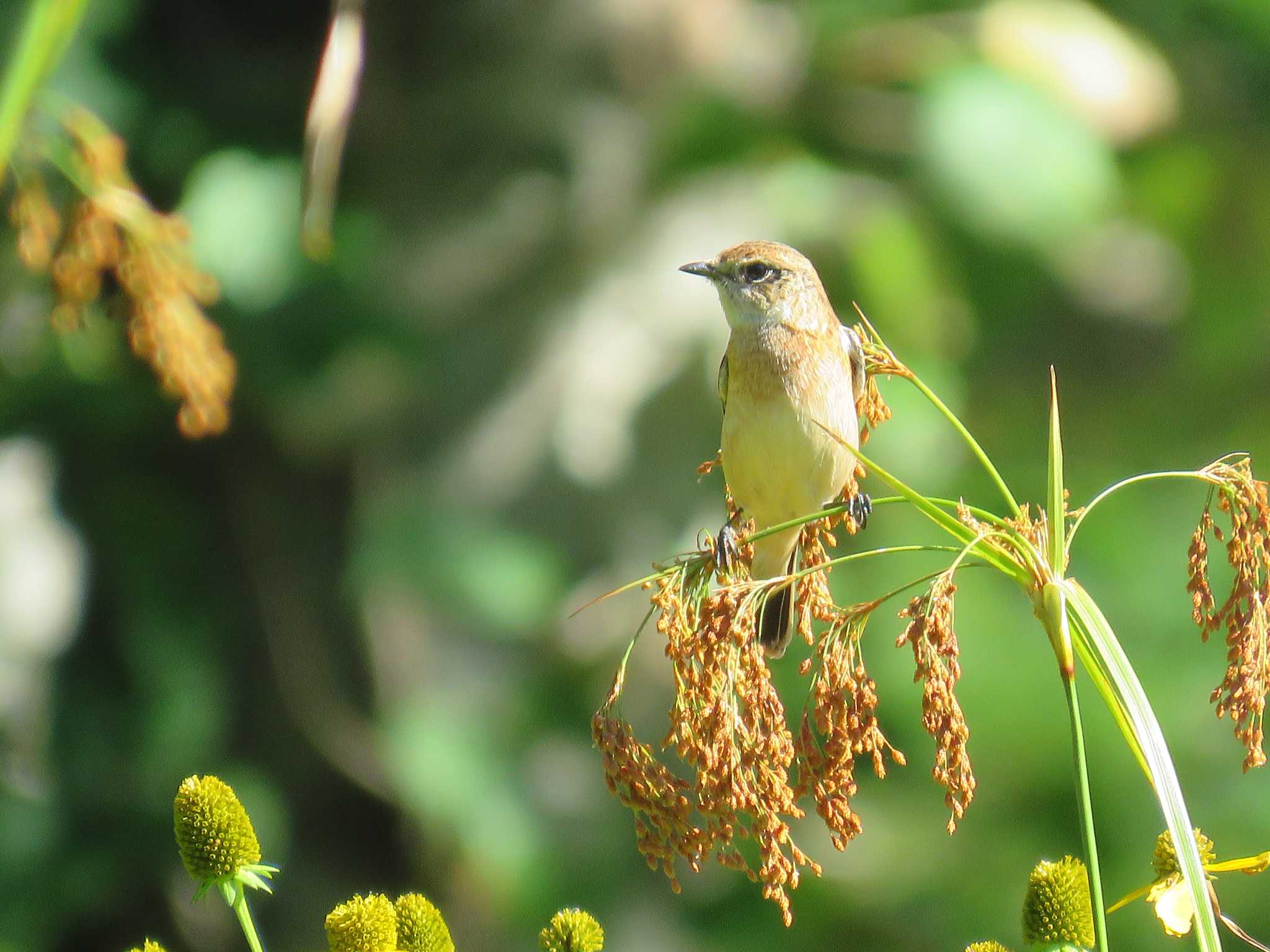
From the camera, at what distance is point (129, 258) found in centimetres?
204

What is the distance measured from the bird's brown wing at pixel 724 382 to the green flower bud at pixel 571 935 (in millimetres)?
1470

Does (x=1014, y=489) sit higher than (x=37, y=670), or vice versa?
(x=1014, y=489)

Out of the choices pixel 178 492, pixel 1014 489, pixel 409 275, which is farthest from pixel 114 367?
pixel 1014 489

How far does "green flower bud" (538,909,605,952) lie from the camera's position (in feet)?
4.27

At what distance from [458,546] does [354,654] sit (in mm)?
894

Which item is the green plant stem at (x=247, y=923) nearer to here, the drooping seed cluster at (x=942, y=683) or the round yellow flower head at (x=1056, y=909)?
the drooping seed cluster at (x=942, y=683)

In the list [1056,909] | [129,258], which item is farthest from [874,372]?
[129,258]

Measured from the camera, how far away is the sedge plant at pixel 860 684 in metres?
1.28

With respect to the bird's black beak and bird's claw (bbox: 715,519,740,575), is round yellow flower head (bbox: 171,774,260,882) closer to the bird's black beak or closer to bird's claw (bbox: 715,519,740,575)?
bird's claw (bbox: 715,519,740,575)

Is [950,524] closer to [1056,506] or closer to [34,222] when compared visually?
[1056,506]

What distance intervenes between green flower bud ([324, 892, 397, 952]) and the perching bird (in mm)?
1083

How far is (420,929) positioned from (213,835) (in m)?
0.23

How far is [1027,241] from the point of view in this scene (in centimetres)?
562

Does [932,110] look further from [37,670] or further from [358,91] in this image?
[37,670]
